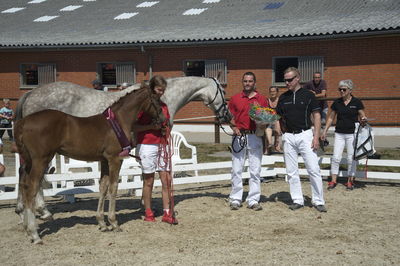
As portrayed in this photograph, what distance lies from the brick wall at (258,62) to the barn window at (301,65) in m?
0.19

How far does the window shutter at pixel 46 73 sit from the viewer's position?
71.8 feet

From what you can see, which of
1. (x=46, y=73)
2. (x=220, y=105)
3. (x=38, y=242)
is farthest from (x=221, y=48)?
(x=38, y=242)

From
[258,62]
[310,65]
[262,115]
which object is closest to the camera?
[262,115]

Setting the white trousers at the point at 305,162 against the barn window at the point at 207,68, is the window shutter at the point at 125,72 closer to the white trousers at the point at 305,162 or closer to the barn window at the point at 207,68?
the barn window at the point at 207,68

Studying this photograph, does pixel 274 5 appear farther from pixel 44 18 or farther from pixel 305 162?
pixel 305 162

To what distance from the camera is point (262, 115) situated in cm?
682

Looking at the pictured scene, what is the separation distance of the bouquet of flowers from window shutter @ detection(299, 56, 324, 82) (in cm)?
1201

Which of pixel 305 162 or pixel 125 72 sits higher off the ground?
pixel 125 72

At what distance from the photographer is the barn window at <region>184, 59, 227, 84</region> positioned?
64.4ft

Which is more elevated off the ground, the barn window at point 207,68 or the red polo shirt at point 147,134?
the barn window at point 207,68

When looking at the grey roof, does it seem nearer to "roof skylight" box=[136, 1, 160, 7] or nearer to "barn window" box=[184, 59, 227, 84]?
"roof skylight" box=[136, 1, 160, 7]

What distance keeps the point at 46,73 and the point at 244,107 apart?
16913 mm

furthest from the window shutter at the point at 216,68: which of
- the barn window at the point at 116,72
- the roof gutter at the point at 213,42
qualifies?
the barn window at the point at 116,72

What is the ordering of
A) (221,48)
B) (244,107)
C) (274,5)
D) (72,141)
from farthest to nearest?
(274,5)
(221,48)
(244,107)
(72,141)
